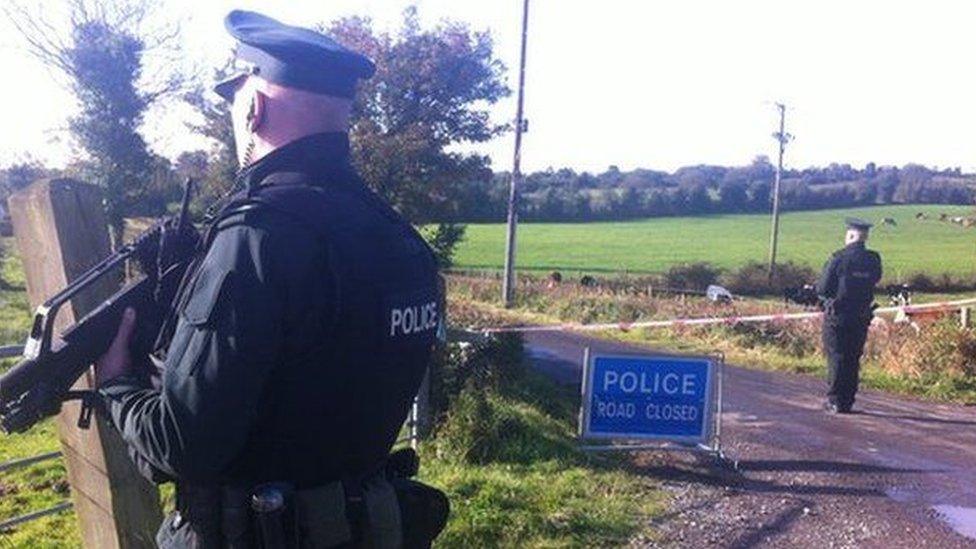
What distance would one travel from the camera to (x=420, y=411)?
7551 mm

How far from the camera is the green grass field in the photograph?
4562 centimetres

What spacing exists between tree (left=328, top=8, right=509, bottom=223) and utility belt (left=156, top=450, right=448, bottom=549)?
1214 centimetres

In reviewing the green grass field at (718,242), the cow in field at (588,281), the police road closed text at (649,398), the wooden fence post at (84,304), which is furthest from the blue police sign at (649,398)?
the green grass field at (718,242)

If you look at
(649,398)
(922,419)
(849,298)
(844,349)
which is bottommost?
(922,419)

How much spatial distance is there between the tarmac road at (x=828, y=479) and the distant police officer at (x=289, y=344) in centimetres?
392

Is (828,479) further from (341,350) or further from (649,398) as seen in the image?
(341,350)

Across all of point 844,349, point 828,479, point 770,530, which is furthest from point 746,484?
point 844,349

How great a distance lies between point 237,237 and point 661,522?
480cm

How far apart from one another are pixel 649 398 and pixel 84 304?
218 inches

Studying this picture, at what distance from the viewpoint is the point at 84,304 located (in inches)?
Result: 128

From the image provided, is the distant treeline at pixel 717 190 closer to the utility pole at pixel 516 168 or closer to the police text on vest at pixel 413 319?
the utility pole at pixel 516 168

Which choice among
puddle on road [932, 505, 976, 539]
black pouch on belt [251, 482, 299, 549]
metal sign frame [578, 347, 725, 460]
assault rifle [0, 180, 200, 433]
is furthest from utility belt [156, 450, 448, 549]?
metal sign frame [578, 347, 725, 460]

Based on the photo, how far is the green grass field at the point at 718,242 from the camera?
45.6 meters

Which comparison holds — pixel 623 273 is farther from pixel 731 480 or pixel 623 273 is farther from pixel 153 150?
pixel 731 480
